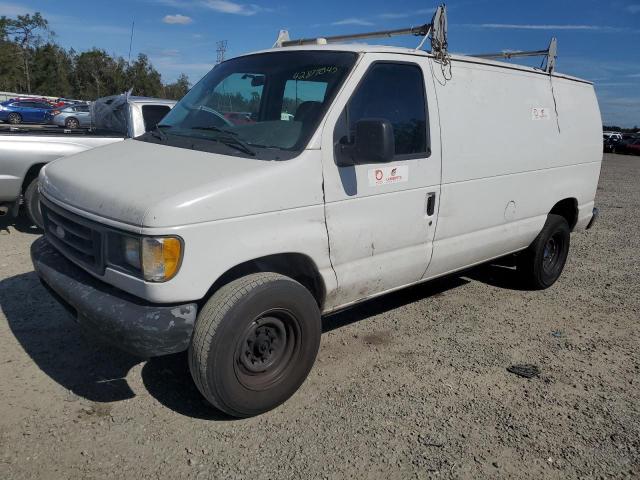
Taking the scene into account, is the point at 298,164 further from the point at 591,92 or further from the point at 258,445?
the point at 591,92

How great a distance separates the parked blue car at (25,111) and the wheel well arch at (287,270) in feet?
97.0

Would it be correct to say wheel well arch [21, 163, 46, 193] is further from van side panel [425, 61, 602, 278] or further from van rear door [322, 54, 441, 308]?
van side panel [425, 61, 602, 278]

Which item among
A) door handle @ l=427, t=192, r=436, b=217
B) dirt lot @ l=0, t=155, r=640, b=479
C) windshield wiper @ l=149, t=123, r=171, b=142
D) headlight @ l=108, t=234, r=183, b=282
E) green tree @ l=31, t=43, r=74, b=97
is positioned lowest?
dirt lot @ l=0, t=155, r=640, b=479

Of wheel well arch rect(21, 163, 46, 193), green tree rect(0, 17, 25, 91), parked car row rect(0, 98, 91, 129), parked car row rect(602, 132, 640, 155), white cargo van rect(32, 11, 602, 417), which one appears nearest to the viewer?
white cargo van rect(32, 11, 602, 417)

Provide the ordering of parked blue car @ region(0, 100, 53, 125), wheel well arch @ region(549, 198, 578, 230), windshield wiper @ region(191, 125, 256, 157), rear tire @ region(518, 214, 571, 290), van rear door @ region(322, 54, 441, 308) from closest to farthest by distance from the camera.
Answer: windshield wiper @ region(191, 125, 256, 157) → van rear door @ region(322, 54, 441, 308) → rear tire @ region(518, 214, 571, 290) → wheel well arch @ region(549, 198, 578, 230) → parked blue car @ region(0, 100, 53, 125)

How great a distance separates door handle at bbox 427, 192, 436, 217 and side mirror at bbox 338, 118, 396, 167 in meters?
0.73

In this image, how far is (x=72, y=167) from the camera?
3.53 meters

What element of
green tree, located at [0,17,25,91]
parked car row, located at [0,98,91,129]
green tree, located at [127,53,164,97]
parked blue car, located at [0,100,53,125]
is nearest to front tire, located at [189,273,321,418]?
parked car row, located at [0,98,91,129]

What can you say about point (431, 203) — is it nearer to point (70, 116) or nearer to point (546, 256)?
point (546, 256)

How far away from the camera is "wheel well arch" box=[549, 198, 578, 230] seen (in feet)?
18.7

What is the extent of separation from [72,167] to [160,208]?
4.14 feet

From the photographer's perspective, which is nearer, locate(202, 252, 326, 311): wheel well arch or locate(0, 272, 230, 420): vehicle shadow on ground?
locate(202, 252, 326, 311): wheel well arch

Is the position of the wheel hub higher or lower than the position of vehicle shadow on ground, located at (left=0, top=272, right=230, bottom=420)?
higher

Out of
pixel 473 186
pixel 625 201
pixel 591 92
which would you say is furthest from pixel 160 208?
pixel 625 201
